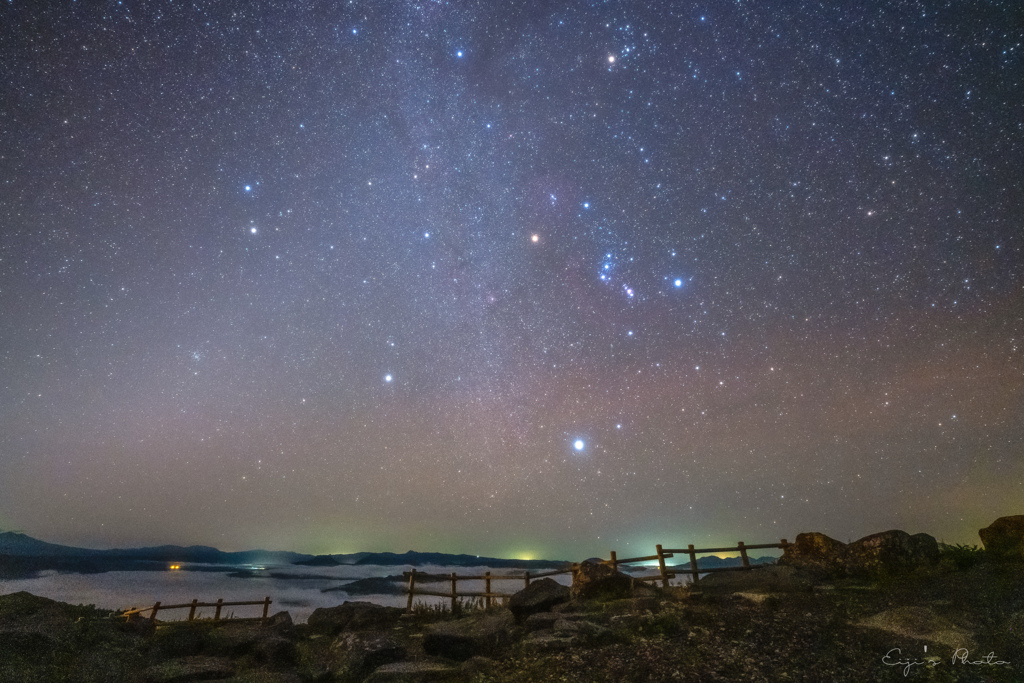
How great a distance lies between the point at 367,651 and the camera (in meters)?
11.7

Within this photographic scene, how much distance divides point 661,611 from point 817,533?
8917 millimetres

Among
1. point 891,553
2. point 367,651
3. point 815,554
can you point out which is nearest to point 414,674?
point 367,651

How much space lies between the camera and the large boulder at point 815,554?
53.2ft

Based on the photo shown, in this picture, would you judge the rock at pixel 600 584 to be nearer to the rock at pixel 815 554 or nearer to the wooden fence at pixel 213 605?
the rock at pixel 815 554

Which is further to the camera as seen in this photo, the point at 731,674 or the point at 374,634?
the point at 374,634

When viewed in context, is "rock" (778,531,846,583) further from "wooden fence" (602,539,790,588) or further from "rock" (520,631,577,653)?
"rock" (520,631,577,653)

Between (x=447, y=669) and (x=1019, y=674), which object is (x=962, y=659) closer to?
(x=1019, y=674)

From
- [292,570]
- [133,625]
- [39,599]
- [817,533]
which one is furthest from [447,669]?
[292,570]

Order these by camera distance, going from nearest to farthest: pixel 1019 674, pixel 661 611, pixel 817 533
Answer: pixel 1019 674
pixel 661 611
pixel 817 533

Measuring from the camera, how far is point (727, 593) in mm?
13961

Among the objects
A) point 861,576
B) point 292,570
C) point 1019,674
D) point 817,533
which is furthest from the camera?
point 292,570

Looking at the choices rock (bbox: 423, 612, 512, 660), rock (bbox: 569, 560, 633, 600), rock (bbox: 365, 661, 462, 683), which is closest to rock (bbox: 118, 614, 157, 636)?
rock (bbox: 423, 612, 512, 660)

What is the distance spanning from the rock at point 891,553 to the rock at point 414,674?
12.9 metres

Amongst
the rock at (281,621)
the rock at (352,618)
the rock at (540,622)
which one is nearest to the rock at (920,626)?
the rock at (540,622)
